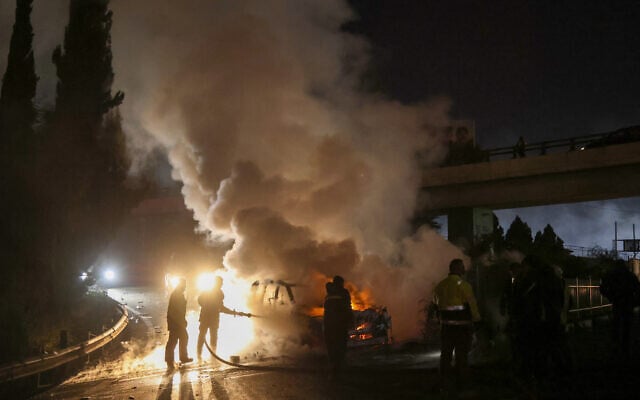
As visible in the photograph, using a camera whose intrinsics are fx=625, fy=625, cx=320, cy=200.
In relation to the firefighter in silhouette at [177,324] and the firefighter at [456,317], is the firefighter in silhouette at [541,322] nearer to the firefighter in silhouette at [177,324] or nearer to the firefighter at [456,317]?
the firefighter at [456,317]

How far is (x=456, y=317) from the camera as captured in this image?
307 inches

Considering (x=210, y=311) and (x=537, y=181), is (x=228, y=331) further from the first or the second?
(x=537, y=181)

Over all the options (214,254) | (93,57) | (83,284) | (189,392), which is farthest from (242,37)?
(214,254)

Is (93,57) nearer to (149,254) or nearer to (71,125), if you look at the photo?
(71,125)

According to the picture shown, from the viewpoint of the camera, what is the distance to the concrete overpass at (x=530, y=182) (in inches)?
985

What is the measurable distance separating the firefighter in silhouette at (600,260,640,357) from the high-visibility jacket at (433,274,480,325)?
3.99 m

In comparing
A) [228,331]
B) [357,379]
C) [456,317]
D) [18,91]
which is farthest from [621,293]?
[18,91]

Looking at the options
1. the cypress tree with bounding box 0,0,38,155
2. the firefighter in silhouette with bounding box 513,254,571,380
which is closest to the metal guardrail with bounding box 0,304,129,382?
the firefighter in silhouette with bounding box 513,254,571,380

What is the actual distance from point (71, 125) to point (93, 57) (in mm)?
2699

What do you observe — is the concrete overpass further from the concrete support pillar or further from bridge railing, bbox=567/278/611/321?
bridge railing, bbox=567/278/611/321

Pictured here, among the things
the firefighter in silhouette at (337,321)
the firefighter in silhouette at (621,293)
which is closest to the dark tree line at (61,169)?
the firefighter in silhouette at (337,321)

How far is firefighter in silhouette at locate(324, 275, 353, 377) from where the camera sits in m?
9.99

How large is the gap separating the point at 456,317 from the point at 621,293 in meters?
4.43

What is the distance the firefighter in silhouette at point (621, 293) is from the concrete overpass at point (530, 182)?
1550 cm
